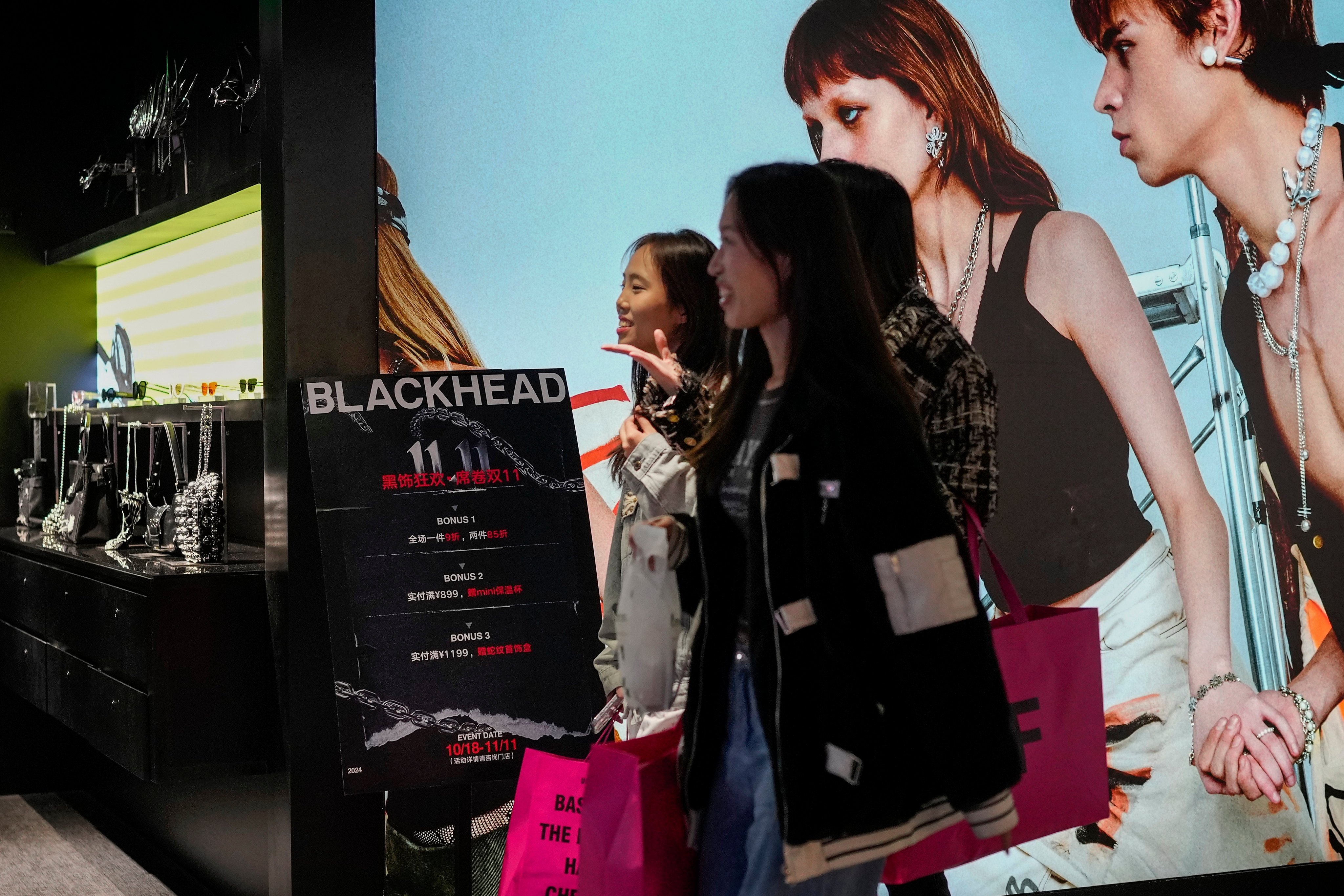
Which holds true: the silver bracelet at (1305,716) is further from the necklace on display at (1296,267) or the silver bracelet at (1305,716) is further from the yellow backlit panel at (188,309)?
the yellow backlit panel at (188,309)

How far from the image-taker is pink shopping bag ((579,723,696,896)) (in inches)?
65.7

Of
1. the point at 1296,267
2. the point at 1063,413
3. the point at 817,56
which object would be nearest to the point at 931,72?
the point at 817,56

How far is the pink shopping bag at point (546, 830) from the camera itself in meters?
2.27

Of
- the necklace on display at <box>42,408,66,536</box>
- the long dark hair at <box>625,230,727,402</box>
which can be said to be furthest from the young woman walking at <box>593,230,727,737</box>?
the necklace on display at <box>42,408,66,536</box>

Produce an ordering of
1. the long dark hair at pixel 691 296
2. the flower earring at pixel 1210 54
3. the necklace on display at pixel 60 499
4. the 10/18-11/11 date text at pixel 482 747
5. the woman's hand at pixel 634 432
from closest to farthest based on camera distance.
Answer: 1. the woman's hand at pixel 634 432
2. the long dark hair at pixel 691 296
3. the 10/18-11/11 date text at pixel 482 747
4. the flower earring at pixel 1210 54
5. the necklace on display at pixel 60 499

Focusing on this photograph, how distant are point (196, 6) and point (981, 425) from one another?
141 inches

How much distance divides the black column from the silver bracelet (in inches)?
107

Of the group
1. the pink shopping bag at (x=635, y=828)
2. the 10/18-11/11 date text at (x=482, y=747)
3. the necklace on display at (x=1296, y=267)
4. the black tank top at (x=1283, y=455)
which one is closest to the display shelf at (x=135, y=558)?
the 10/18-11/11 date text at (x=482, y=747)

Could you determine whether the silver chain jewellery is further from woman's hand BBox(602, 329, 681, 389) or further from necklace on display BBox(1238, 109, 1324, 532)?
necklace on display BBox(1238, 109, 1324, 532)

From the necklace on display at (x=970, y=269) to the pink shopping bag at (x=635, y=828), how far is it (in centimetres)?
221

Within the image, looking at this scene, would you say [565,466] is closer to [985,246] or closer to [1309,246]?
[985,246]

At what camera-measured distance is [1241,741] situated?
379cm

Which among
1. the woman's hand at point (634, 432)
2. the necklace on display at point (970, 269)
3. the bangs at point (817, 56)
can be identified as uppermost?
the bangs at point (817, 56)

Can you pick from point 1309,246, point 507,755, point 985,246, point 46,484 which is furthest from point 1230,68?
point 46,484
